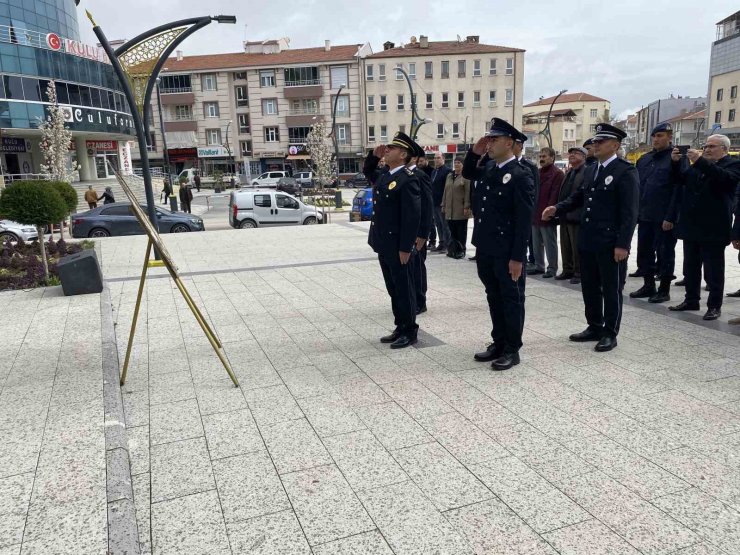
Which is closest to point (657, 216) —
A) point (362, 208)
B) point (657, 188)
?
point (657, 188)

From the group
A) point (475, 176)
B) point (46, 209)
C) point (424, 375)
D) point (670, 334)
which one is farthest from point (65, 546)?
point (46, 209)

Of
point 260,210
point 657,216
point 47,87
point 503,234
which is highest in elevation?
point 47,87

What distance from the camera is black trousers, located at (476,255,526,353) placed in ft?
16.0

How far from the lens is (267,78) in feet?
193

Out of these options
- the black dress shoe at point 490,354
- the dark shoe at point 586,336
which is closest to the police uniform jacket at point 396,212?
the black dress shoe at point 490,354

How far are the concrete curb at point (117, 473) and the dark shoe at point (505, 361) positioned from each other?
2.98 m

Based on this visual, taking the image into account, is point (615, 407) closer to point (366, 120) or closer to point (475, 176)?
point (475, 176)

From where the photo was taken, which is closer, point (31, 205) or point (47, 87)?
point (31, 205)

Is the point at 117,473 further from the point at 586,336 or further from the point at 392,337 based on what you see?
the point at 586,336

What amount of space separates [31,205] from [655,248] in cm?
934

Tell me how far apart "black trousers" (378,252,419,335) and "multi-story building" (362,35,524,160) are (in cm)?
5297

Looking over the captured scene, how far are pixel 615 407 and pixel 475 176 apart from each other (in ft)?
8.56

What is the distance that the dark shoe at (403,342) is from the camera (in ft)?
18.4

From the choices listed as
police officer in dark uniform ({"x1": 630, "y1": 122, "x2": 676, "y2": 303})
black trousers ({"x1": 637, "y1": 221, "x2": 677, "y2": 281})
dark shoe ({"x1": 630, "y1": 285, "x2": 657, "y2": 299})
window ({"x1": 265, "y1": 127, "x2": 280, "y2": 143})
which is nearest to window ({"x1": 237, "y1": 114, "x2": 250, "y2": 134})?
window ({"x1": 265, "y1": 127, "x2": 280, "y2": 143})
